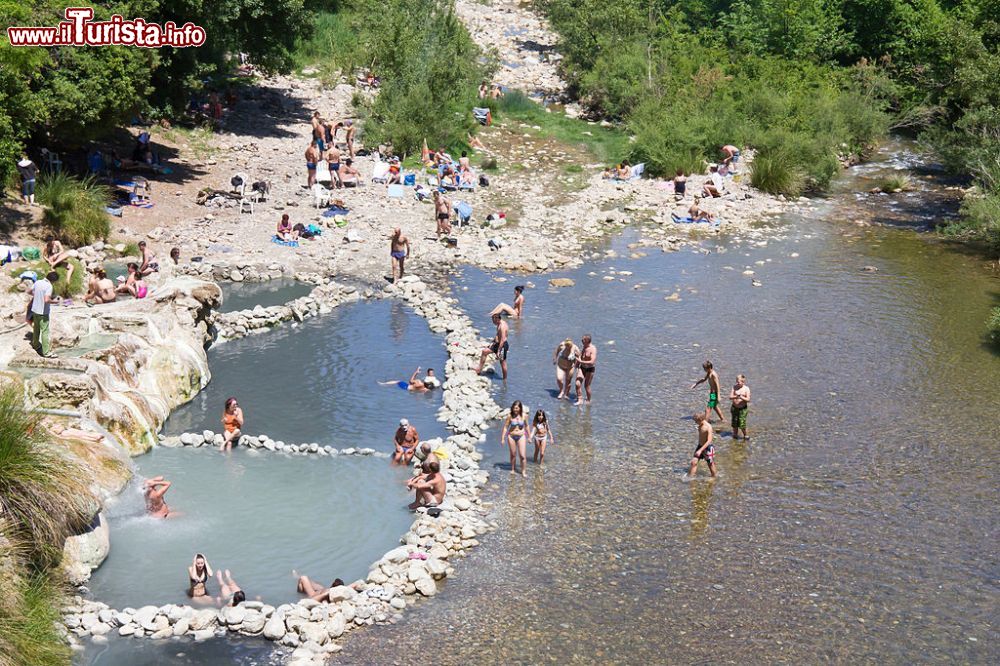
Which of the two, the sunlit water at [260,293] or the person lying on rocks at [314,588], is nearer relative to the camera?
the person lying on rocks at [314,588]

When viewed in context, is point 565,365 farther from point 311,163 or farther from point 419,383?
point 311,163

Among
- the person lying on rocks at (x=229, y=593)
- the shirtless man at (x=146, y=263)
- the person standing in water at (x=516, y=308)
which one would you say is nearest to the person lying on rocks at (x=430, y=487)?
the person lying on rocks at (x=229, y=593)

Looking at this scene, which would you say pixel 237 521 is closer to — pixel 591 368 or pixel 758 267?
pixel 591 368

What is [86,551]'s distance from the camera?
14.6 m

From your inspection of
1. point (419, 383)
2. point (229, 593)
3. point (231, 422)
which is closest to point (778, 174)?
point (419, 383)

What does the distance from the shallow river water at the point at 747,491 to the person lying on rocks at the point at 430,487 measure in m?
0.98

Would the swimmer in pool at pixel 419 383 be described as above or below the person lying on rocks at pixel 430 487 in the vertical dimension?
above

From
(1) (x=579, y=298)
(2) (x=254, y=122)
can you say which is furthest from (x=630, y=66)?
(1) (x=579, y=298)

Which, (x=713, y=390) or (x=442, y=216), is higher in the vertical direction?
(x=442, y=216)

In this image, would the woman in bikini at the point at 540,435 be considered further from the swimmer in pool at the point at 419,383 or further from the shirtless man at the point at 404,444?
the swimmer in pool at the point at 419,383

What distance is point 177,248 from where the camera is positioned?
26.7 meters

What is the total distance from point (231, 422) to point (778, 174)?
25040mm

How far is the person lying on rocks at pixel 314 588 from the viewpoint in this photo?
553 inches

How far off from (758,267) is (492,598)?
1827cm
